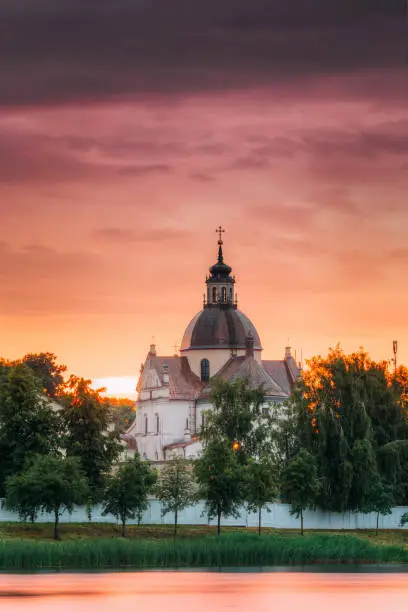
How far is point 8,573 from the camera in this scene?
84.1 metres

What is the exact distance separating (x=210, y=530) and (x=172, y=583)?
28261 mm

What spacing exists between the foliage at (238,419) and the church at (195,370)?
126ft

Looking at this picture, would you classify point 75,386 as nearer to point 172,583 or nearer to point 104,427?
point 104,427

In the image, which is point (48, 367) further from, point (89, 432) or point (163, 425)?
point (89, 432)

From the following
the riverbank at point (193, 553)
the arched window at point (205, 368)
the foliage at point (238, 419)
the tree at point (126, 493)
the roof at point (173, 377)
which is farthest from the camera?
the arched window at point (205, 368)

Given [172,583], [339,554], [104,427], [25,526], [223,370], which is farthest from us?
[223,370]

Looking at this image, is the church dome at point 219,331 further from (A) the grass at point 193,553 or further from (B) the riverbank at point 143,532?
(A) the grass at point 193,553

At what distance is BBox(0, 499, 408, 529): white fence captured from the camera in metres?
109

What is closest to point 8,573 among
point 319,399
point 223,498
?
point 223,498

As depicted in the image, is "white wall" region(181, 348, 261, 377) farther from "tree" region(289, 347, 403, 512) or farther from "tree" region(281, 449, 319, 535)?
"tree" region(281, 449, 319, 535)

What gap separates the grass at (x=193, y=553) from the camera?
8694cm

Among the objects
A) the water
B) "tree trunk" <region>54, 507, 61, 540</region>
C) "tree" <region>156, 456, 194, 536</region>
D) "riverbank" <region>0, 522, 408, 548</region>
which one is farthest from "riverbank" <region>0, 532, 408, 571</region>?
"tree" <region>156, 456, 194, 536</region>

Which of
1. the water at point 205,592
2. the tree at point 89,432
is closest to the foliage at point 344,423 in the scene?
the tree at point 89,432

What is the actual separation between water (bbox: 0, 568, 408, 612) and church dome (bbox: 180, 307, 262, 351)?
9016 cm
